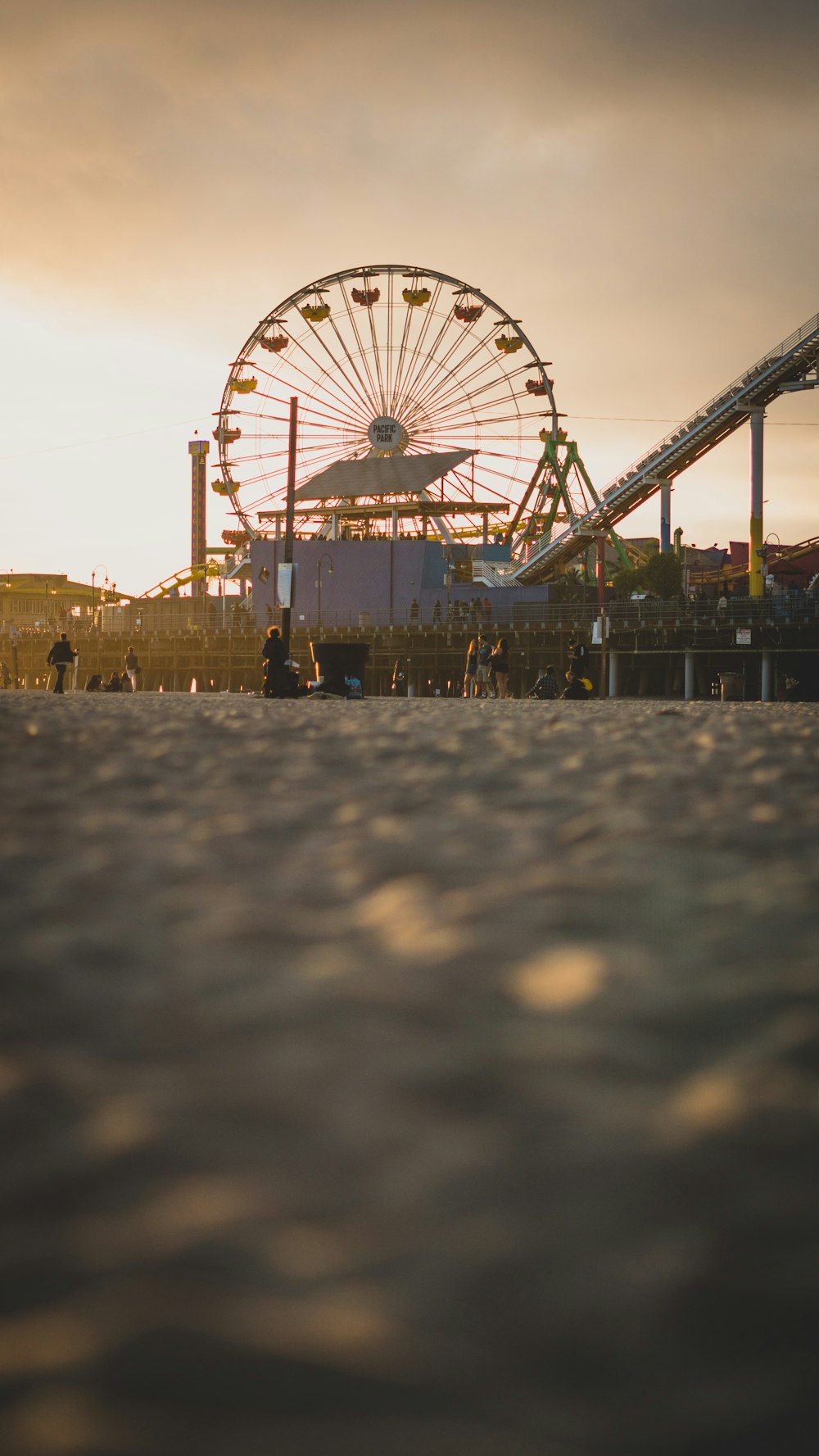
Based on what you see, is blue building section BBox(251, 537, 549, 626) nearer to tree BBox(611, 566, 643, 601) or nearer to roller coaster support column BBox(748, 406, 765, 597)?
tree BBox(611, 566, 643, 601)

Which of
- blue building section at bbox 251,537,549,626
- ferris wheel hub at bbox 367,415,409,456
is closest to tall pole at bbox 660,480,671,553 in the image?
blue building section at bbox 251,537,549,626

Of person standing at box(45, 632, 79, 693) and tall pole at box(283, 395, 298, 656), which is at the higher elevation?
tall pole at box(283, 395, 298, 656)

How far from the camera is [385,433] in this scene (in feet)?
200

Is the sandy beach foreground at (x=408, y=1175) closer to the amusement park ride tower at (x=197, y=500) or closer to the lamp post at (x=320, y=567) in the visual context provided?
the lamp post at (x=320, y=567)

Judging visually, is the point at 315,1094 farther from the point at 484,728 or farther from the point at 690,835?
the point at 484,728

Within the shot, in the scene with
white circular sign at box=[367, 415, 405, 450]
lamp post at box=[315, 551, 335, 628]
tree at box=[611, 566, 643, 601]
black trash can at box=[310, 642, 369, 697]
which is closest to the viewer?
black trash can at box=[310, 642, 369, 697]

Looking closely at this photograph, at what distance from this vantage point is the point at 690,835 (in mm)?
1975

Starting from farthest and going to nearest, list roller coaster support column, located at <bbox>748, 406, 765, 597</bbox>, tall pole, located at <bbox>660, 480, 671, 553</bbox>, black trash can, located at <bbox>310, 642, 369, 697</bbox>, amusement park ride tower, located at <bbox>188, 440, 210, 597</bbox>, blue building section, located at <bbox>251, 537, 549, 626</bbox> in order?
1. amusement park ride tower, located at <bbox>188, 440, 210, 597</bbox>
2. blue building section, located at <bbox>251, 537, 549, 626</bbox>
3. tall pole, located at <bbox>660, 480, 671, 553</bbox>
4. roller coaster support column, located at <bbox>748, 406, 765, 597</bbox>
5. black trash can, located at <bbox>310, 642, 369, 697</bbox>

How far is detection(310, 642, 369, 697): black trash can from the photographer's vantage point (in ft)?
72.6

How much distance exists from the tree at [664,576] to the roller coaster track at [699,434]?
11.1m

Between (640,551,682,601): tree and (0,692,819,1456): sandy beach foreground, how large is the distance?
2336 inches

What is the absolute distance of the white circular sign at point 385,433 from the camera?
200ft

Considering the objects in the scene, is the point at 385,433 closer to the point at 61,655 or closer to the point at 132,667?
the point at 132,667

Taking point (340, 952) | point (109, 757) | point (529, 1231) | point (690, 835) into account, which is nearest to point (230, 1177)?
point (529, 1231)
